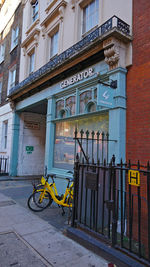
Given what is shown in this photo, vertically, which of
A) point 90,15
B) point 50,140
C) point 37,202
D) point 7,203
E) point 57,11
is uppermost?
point 57,11

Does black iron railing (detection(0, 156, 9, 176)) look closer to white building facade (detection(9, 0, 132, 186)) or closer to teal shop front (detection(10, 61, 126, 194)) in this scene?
white building facade (detection(9, 0, 132, 186))

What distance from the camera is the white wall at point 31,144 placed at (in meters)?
11.5

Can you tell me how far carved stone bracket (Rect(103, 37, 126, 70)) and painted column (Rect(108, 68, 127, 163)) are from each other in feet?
0.70

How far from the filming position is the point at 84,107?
6348mm

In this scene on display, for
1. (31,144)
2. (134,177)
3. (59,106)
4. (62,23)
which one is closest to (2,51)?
(31,144)

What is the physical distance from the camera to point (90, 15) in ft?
22.9

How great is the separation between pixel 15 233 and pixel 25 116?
866 centimetres

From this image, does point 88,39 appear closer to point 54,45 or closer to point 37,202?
point 54,45

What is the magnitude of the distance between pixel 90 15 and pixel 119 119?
456 centimetres

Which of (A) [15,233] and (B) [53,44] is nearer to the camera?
(A) [15,233]

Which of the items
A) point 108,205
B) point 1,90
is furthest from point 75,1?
point 1,90

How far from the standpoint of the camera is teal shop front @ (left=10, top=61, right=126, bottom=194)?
193 inches

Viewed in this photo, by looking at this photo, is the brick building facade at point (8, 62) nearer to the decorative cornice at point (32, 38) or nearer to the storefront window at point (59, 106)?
the decorative cornice at point (32, 38)

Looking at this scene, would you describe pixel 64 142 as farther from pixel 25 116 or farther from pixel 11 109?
pixel 11 109
